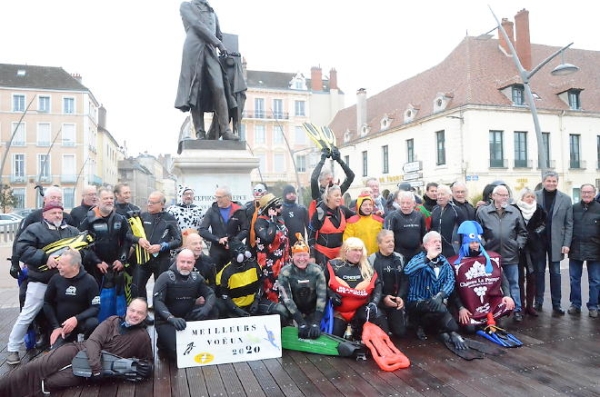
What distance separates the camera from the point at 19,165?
45594 millimetres

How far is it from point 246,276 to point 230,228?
2.08ft

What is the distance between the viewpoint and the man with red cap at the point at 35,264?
4.65 metres

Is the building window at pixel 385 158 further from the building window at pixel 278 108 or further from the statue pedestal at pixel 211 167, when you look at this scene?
the statue pedestal at pixel 211 167

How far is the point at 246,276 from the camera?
531 centimetres

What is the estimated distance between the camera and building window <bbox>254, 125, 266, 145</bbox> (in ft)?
160

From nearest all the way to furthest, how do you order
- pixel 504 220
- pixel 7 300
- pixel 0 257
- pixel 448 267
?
pixel 448 267
pixel 504 220
pixel 7 300
pixel 0 257

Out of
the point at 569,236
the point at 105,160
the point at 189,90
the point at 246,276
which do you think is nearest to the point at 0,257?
the point at 189,90

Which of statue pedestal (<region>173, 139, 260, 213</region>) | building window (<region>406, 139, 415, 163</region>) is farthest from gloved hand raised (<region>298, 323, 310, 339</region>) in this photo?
building window (<region>406, 139, 415, 163</region>)

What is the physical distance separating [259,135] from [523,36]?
90.7 ft

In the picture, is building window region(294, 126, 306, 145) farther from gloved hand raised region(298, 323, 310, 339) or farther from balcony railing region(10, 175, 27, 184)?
gloved hand raised region(298, 323, 310, 339)

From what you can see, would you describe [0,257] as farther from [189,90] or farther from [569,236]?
[569,236]

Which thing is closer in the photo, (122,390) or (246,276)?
(122,390)

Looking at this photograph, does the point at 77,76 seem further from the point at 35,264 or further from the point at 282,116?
the point at 35,264

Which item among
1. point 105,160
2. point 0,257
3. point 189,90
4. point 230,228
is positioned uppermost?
point 105,160
